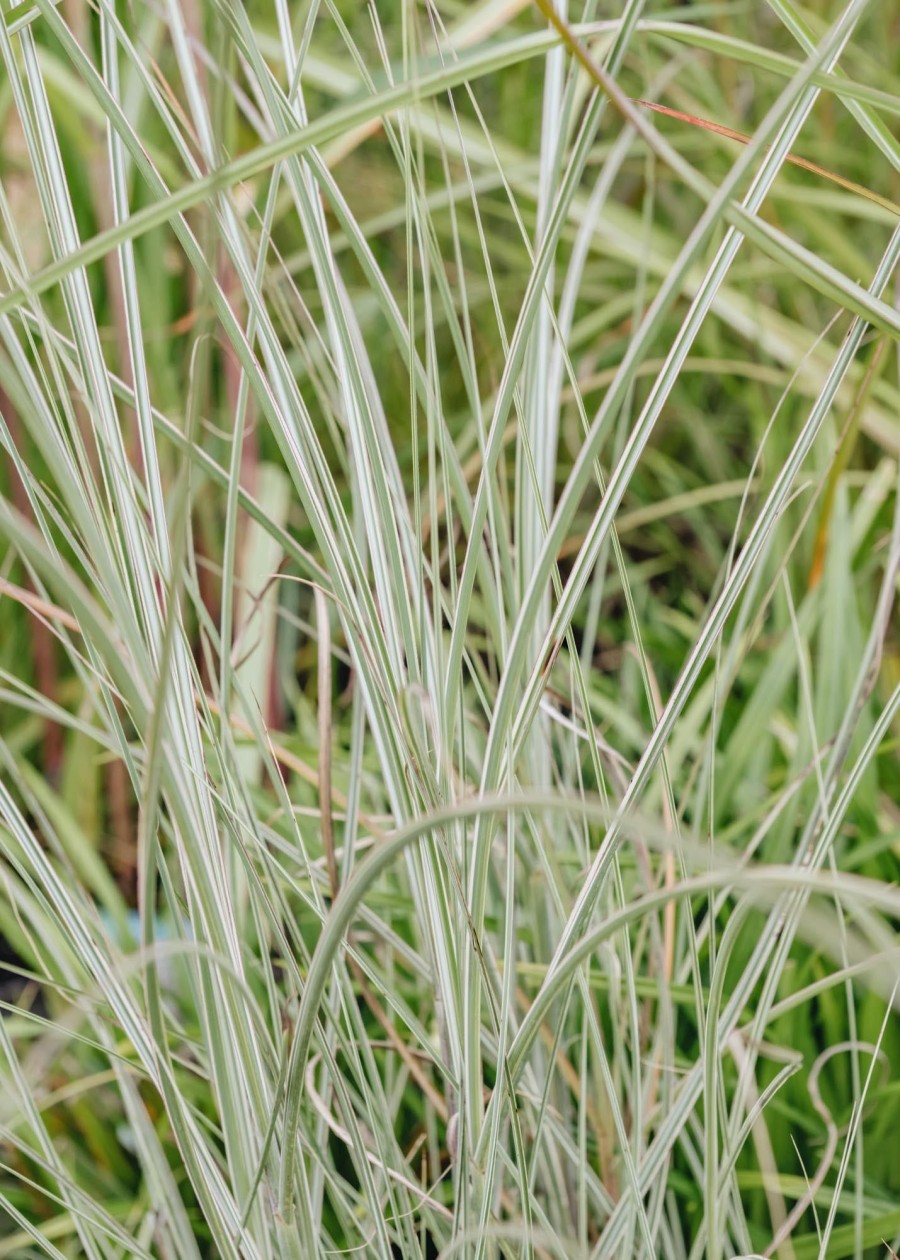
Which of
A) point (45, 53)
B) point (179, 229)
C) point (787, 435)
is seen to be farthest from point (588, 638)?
point (45, 53)

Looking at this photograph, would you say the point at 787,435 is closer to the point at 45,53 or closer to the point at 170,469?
the point at 170,469

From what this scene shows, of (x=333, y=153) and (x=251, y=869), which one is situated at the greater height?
(x=333, y=153)

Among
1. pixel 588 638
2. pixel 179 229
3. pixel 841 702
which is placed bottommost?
pixel 841 702

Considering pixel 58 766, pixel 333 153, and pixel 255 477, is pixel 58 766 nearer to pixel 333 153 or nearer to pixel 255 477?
pixel 255 477

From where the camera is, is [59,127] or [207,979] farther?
[59,127]

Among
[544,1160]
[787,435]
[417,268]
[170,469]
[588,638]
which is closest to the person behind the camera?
[544,1160]

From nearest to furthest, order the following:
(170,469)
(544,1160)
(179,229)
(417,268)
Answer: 1. (179,229)
2. (544,1160)
3. (170,469)
4. (417,268)
